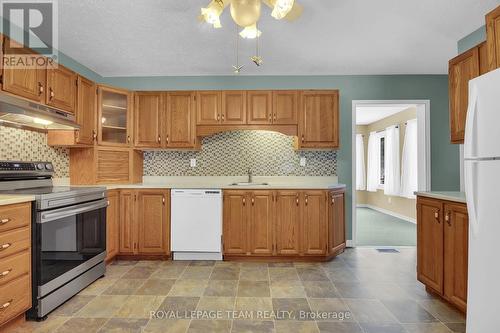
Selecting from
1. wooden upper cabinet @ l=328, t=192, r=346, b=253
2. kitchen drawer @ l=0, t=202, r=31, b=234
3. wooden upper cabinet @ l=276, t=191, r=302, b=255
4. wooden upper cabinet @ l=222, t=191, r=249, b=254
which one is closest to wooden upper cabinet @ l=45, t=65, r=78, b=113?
kitchen drawer @ l=0, t=202, r=31, b=234

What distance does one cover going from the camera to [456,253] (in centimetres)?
211

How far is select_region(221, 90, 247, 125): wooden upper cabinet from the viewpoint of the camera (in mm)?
3816

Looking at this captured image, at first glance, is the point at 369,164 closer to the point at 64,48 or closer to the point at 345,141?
the point at 345,141

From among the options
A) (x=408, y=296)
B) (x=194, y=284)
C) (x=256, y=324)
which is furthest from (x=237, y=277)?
(x=408, y=296)

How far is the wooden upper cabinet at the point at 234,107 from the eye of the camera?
3.82 metres

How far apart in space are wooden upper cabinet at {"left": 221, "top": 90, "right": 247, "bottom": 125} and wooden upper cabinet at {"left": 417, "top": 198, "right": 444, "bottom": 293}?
7.50 ft

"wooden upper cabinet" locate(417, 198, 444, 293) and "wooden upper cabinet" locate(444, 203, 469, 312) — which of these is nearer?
"wooden upper cabinet" locate(444, 203, 469, 312)

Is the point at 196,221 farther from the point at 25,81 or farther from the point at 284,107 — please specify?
the point at 25,81

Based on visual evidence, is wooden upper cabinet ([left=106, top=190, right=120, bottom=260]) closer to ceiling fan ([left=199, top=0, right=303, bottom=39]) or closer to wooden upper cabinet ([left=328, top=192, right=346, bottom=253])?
ceiling fan ([left=199, top=0, right=303, bottom=39])

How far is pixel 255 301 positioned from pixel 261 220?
1.16 meters

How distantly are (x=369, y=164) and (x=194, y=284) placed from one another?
6.76 meters

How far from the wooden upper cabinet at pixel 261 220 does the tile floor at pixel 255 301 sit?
29 cm

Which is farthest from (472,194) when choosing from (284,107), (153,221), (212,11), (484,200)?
(153,221)

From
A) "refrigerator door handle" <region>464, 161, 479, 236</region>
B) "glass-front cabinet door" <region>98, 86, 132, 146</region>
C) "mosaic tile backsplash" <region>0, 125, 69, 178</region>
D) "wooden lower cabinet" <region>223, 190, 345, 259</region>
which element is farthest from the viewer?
"glass-front cabinet door" <region>98, 86, 132, 146</region>
